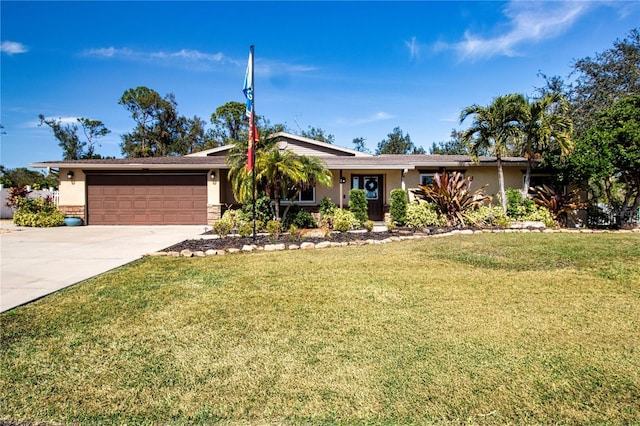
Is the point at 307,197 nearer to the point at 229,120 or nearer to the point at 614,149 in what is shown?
the point at 614,149

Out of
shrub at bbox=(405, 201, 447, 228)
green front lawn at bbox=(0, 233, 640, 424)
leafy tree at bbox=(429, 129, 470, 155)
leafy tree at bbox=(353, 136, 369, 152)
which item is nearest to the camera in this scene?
green front lawn at bbox=(0, 233, 640, 424)

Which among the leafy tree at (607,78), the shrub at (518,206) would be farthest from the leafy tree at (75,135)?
the leafy tree at (607,78)

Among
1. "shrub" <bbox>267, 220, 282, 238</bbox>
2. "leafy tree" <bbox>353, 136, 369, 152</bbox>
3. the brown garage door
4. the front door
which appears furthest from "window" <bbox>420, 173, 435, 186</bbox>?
"leafy tree" <bbox>353, 136, 369, 152</bbox>

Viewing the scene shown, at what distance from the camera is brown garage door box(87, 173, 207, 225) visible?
1469 cm

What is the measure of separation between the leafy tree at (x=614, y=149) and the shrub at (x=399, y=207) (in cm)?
614

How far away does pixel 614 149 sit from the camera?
454 inches

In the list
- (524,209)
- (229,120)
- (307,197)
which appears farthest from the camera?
(229,120)

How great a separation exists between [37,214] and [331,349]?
16.4 metres

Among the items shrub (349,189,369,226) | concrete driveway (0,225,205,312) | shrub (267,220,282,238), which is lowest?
concrete driveway (0,225,205,312)

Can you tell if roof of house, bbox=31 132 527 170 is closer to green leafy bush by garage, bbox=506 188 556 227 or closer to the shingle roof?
the shingle roof

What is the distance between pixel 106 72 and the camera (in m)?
17.9

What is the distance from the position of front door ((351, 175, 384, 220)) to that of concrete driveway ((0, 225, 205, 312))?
7.36 m

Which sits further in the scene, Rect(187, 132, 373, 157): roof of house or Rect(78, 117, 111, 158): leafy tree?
Rect(78, 117, 111, 158): leafy tree

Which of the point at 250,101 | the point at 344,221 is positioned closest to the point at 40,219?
the point at 250,101
